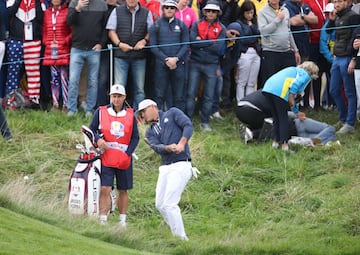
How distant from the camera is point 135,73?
22484 millimetres

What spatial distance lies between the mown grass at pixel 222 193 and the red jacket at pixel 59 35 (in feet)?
3.59

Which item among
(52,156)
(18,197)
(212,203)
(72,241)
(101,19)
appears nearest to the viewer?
(72,241)

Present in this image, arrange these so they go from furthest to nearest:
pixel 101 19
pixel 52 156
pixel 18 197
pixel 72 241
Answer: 1. pixel 101 19
2. pixel 52 156
3. pixel 18 197
4. pixel 72 241

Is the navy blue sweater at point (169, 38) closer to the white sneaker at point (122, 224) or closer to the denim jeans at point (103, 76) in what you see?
the denim jeans at point (103, 76)

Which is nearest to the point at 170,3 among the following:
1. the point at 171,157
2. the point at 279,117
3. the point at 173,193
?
the point at 279,117

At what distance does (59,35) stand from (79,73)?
0.84m

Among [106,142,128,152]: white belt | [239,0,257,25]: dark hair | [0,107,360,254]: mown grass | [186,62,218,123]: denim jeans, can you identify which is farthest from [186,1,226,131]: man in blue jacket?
[106,142,128,152]: white belt

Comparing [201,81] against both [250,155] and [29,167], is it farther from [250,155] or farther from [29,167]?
[29,167]

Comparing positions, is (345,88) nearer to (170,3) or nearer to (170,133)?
(170,3)

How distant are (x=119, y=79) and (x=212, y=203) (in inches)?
159

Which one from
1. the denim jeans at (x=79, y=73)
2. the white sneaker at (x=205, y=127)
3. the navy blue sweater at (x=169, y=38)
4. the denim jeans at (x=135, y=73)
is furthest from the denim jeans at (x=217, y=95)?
the denim jeans at (x=79, y=73)

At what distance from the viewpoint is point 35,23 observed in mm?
22672

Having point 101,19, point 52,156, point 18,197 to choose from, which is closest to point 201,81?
point 101,19

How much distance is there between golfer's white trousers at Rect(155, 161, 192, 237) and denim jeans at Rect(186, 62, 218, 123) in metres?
5.38
